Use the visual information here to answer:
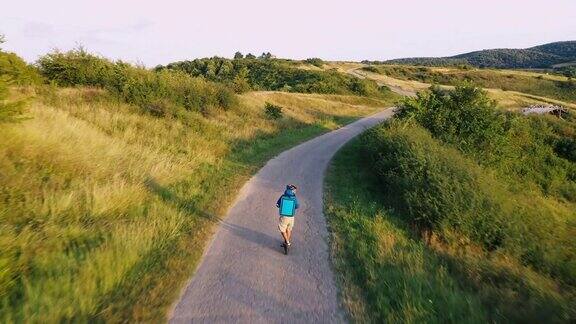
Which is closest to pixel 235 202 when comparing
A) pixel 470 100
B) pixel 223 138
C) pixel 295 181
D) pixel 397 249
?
pixel 295 181

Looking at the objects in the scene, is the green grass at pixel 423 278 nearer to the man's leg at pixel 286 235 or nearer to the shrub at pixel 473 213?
the shrub at pixel 473 213

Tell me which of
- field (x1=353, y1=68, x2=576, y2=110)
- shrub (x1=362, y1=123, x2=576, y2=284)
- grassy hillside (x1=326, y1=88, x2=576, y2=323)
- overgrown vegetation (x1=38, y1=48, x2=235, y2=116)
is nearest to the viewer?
grassy hillside (x1=326, y1=88, x2=576, y2=323)

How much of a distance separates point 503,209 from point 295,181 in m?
6.74

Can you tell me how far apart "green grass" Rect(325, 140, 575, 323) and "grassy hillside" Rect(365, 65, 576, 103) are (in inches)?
3049

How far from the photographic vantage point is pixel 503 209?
11.1 meters

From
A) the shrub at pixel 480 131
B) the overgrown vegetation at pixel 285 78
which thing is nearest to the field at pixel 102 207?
the shrub at pixel 480 131

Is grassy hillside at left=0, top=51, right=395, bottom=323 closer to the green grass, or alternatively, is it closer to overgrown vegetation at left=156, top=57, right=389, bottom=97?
the green grass

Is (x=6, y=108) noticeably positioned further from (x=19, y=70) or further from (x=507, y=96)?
(x=507, y=96)

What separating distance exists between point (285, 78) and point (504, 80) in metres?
53.8

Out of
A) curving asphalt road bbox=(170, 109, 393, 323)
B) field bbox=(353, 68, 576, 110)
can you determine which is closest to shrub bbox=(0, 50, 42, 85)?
curving asphalt road bbox=(170, 109, 393, 323)

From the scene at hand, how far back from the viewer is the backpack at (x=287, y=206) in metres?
9.32

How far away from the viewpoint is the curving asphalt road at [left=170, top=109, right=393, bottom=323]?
6.43 meters

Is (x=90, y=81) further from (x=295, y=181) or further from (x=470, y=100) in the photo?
(x=470, y=100)

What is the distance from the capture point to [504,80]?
97.6m
